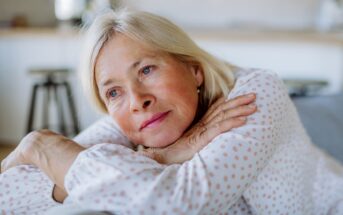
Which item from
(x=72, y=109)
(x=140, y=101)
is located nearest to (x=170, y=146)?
(x=140, y=101)

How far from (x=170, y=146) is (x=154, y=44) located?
0.26m

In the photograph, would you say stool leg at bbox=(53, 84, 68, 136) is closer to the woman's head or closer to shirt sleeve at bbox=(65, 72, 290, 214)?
the woman's head

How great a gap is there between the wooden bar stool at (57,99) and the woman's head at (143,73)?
297cm

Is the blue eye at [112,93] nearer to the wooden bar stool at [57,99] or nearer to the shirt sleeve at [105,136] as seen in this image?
the shirt sleeve at [105,136]

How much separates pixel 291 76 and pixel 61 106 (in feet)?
7.46

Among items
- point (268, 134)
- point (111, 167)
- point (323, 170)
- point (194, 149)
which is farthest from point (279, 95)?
point (111, 167)

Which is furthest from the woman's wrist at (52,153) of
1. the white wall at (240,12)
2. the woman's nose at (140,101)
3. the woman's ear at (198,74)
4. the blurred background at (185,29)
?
the white wall at (240,12)

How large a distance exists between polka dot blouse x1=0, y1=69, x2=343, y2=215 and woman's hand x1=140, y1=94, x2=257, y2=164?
2cm

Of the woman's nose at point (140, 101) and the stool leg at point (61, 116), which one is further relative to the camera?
the stool leg at point (61, 116)

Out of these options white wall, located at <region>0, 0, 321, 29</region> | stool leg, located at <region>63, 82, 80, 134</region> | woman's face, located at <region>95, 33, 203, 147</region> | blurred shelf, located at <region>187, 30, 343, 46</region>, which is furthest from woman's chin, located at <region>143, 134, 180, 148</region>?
white wall, located at <region>0, 0, 321, 29</region>

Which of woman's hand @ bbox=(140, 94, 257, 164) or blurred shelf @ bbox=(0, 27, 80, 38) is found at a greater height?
woman's hand @ bbox=(140, 94, 257, 164)

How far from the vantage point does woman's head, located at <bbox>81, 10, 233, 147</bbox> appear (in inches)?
41.9

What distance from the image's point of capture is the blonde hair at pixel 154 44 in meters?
1.10

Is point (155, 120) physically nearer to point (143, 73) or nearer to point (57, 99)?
point (143, 73)
